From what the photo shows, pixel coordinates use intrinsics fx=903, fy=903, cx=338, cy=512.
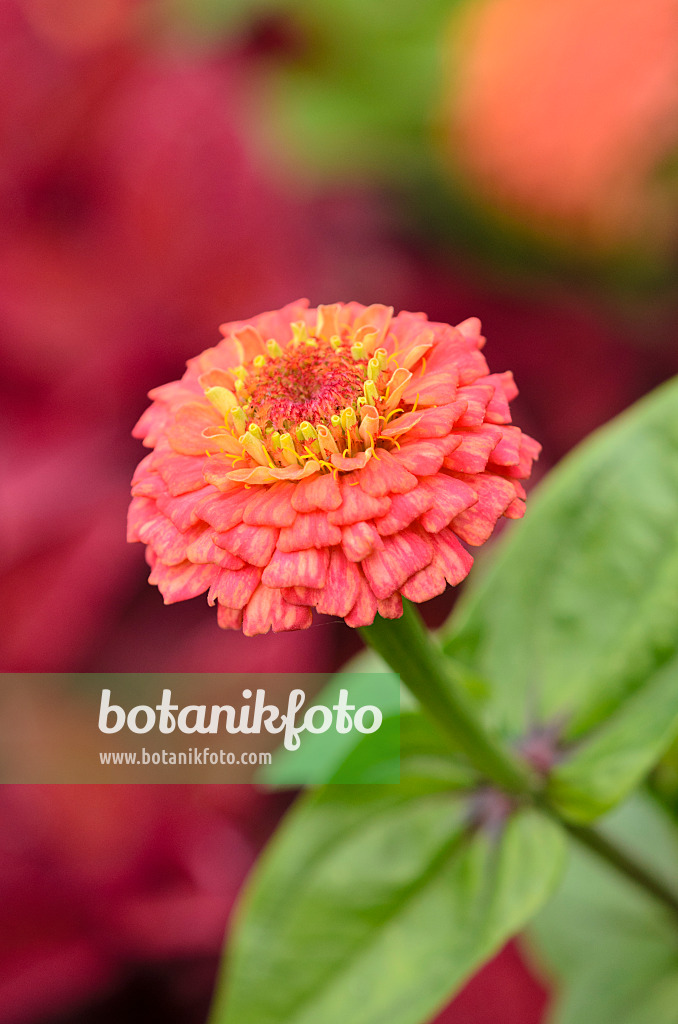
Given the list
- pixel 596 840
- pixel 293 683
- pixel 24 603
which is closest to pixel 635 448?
pixel 596 840

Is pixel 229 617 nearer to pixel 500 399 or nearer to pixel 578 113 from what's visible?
pixel 500 399

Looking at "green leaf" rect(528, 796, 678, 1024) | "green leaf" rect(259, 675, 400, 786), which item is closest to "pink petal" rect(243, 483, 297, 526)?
"green leaf" rect(259, 675, 400, 786)

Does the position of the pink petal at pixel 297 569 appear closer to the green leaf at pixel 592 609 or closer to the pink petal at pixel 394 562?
the pink petal at pixel 394 562

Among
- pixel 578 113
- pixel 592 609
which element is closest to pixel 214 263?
pixel 578 113

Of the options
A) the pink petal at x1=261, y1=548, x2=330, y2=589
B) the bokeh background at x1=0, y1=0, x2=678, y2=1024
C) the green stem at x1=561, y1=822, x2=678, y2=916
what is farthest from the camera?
the bokeh background at x1=0, y1=0, x2=678, y2=1024

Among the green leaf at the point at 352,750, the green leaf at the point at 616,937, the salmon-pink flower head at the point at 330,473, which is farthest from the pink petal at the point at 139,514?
the green leaf at the point at 616,937

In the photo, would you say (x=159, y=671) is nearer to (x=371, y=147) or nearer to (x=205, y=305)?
(x=205, y=305)

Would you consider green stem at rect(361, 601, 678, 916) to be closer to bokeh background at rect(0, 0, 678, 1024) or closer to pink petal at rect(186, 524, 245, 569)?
pink petal at rect(186, 524, 245, 569)
